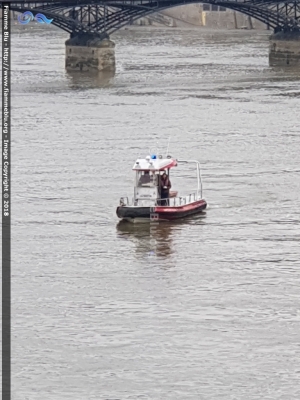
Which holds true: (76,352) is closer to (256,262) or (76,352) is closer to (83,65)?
(256,262)

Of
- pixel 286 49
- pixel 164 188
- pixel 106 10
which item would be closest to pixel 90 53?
pixel 106 10

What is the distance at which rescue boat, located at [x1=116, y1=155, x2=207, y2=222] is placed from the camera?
144 feet

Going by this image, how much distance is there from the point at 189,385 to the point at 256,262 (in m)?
10.3

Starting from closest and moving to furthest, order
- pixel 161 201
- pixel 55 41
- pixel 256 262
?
1. pixel 256 262
2. pixel 161 201
3. pixel 55 41

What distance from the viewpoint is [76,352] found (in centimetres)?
3109

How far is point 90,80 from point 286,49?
21.2 metres

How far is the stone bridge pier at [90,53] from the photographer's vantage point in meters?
106

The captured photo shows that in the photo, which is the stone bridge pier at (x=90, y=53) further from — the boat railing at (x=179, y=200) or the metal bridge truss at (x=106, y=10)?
the boat railing at (x=179, y=200)

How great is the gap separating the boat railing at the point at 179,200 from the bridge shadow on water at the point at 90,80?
45.6 m

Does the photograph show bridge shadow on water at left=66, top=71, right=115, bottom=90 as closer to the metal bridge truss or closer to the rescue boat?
the metal bridge truss

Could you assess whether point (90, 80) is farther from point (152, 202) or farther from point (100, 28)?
point (152, 202)

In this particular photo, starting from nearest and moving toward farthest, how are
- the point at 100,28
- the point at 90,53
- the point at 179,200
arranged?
1. the point at 179,200
2. the point at 90,53
3. the point at 100,28

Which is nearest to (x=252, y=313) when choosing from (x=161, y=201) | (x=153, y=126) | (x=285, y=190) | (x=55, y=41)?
(x=161, y=201)

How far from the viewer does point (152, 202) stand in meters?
44.5
